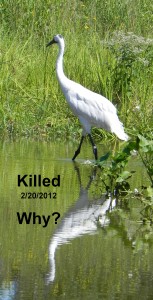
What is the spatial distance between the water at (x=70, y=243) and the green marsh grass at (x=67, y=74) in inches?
149

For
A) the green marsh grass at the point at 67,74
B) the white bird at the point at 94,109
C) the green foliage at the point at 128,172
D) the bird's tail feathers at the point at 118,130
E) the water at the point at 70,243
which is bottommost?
the water at the point at 70,243

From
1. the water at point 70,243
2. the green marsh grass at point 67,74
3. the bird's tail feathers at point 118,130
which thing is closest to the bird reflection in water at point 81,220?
the water at point 70,243

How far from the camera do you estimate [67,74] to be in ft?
48.8

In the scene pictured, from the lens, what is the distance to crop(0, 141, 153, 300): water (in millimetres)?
5664

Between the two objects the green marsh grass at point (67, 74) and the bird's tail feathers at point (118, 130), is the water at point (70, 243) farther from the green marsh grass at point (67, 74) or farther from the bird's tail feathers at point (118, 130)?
the green marsh grass at point (67, 74)

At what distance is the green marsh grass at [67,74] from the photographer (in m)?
13.8

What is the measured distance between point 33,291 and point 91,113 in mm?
6686

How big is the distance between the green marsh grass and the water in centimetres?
378

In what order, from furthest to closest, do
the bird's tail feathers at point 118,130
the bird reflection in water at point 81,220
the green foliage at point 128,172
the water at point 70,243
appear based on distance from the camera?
the bird's tail feathers at point 118,130 → the green foliage at point 128,172 → the bird reflection in water at point 81,220 → the water at point 70,243

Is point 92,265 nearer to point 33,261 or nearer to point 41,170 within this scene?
point 33,261

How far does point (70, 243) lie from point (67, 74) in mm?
8343

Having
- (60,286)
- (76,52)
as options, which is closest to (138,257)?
(60,286)

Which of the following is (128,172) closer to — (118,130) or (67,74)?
(118,130)

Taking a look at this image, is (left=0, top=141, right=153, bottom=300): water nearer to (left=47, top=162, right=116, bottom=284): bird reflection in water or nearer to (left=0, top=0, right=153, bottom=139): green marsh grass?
(left=47, top=162, right=116, bottom=284): bird reflection in water
